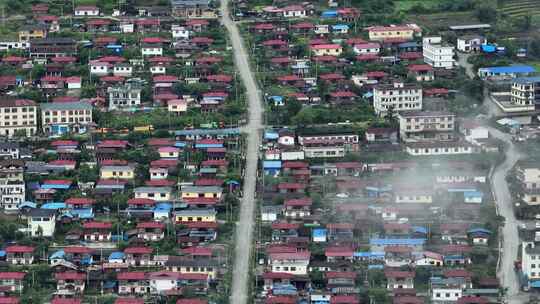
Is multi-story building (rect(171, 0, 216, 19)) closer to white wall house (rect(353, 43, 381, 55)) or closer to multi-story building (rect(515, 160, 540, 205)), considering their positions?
white wall house (rect(353, 43, 381, 55))

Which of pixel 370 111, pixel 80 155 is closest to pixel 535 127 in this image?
pixel 370 111

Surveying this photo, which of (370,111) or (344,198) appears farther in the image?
(370,111)

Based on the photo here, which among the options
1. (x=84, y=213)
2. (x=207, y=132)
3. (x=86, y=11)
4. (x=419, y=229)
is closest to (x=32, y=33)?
(x=86, y=11)

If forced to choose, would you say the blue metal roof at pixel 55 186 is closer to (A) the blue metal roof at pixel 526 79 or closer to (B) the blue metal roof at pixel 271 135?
(B) the blue metal roof at pixel 271 135

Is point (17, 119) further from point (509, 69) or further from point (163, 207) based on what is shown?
point (509, 69)

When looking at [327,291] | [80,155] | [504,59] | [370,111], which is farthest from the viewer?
[504,59]

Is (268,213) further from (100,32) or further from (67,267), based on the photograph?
(100,32)

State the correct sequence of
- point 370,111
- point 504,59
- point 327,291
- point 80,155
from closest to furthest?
1. point 327,291
2. point 80,155
3. point 370,111
4. point 504,59

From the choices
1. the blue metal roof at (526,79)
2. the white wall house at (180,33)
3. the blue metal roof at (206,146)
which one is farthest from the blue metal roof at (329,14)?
the blue metal roof at (206,146)
